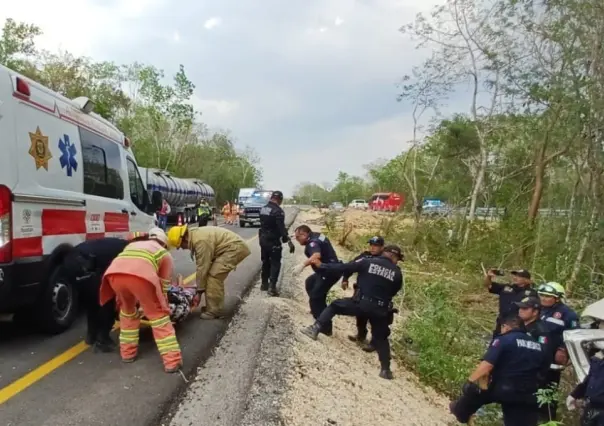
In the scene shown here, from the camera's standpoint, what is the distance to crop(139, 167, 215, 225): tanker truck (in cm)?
2357

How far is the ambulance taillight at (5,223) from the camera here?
4172 millimetres

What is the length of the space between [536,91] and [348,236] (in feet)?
30.3

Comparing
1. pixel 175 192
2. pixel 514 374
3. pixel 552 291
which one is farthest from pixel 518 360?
pixel 175 192

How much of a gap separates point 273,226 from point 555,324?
4.36 metres

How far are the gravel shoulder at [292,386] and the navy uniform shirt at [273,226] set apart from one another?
1518mm

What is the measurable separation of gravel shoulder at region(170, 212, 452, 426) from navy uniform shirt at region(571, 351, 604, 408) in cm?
144

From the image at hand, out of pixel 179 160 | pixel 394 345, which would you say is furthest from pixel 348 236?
pixel 179 160

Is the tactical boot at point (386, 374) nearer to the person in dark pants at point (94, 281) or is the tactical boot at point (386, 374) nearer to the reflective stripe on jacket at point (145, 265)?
the reflective stripe on jacket at point (145, 265)

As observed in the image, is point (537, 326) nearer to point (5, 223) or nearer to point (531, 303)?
point (531, 303)

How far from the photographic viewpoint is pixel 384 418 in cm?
429

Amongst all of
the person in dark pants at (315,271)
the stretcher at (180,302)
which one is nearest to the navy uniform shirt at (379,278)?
the person in dark pants at (315,271)

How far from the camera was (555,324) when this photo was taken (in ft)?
16.4

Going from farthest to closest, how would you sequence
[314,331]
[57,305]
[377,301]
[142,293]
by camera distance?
[314,331]
[377,301]
[57,305]
[142,293]

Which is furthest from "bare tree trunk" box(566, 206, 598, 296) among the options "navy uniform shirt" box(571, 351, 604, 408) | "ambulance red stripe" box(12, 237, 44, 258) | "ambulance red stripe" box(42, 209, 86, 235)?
"ambulance red stripe" box(12, 237, 44, 258)
